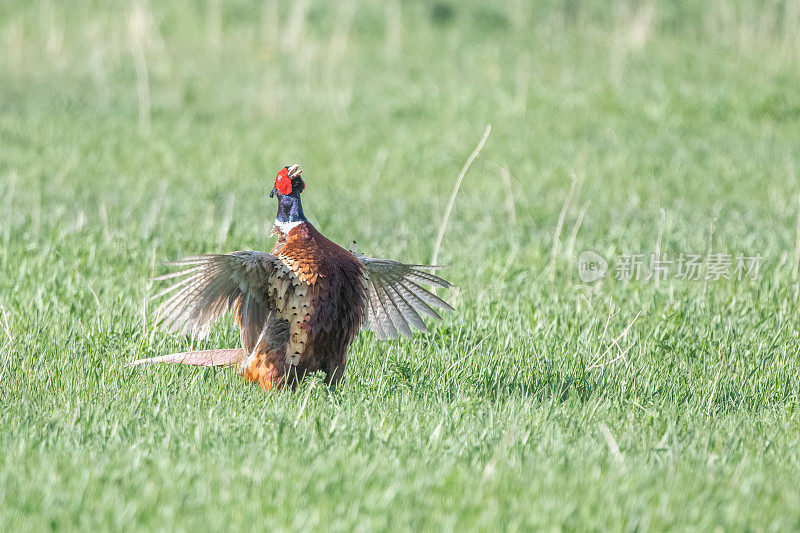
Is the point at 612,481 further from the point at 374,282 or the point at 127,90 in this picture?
the point at 127,90

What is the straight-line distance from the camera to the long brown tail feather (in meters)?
4.70

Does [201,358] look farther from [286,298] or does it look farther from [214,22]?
[214,22]

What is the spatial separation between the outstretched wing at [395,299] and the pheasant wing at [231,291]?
21.0 inches

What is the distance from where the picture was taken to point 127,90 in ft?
45.9

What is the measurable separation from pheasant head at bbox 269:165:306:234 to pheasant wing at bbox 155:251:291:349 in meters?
0.23

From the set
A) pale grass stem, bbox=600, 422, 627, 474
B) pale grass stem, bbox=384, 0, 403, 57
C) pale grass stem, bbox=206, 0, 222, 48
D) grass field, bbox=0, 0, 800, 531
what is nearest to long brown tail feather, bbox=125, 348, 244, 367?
grass field, bbox=0, 0, 800, 531

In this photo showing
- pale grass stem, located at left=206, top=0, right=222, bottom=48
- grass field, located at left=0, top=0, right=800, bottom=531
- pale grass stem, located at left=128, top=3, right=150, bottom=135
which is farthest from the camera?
pale grass stem, located at left=206, top=0, right=222, bottom=48

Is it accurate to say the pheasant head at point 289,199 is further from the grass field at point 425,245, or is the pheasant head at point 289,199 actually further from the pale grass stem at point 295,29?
the pale grass stem at point 295,29

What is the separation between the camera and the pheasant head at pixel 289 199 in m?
4.36

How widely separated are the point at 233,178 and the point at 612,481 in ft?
26.4

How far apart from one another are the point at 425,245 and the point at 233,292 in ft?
11.8

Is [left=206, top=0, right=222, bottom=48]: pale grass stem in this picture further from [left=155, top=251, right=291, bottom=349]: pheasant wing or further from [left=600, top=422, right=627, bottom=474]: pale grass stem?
[left=600, top=422, right=627, bottom=474]: pale grass stem

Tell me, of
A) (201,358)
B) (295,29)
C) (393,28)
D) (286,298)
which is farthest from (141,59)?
(286,298)

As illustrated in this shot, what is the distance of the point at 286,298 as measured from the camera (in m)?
4.34
